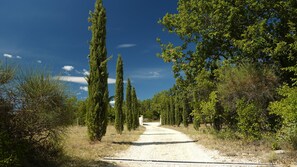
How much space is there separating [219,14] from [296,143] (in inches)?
281

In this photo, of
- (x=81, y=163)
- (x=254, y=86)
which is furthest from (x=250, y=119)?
(x=81, y=163)

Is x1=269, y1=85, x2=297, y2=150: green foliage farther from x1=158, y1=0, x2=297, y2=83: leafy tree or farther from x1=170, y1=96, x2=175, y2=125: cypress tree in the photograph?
x1=170, y1=96, x2=175, y2=125: cypress tree

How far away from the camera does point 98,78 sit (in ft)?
46.4

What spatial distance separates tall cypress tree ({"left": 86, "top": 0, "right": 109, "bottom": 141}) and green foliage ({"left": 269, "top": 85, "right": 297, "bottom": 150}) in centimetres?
828

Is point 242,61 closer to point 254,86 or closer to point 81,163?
point 254,86

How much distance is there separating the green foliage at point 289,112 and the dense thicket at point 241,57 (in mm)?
37

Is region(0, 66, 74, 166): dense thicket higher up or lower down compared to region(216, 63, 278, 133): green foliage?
lower down

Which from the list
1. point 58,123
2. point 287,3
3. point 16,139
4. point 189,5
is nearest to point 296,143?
point 287,3

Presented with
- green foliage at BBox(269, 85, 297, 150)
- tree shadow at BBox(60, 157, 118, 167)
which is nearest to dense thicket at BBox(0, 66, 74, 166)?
tree shadow at BBox(60, 157, 118, 167)

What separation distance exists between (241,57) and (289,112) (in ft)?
21.3

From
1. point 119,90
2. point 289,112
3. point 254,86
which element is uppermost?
point 119,90

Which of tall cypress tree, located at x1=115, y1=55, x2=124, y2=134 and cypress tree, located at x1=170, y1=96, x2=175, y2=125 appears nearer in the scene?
tall cypress tree, located at x1=115, y1=55, x2=124, y2=134

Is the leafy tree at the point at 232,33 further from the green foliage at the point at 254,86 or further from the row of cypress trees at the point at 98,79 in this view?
the row of cypress trees at the point at 98,79

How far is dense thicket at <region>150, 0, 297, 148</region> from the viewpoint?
39.0 feet
